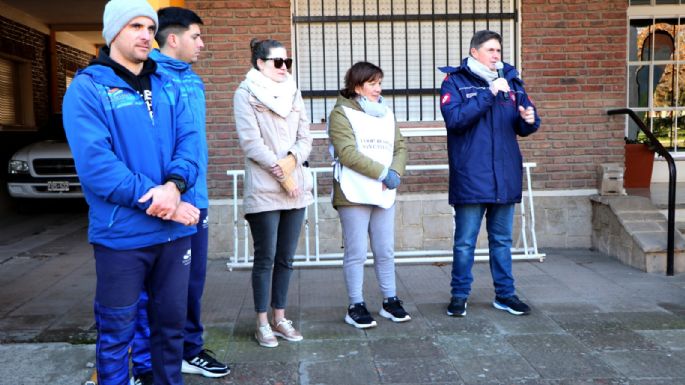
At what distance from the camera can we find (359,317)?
4.94 metres


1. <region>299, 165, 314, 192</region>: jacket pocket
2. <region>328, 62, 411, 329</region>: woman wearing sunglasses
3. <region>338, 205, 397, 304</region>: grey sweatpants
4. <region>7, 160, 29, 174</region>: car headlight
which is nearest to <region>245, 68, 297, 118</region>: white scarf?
<region>299, 165, 314, 192</region>: jacket pocket

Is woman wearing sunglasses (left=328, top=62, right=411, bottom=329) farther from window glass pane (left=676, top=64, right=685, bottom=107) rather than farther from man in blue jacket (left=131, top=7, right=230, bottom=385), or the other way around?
window glass pane (left=676, top=64, right=685, bottom=107)

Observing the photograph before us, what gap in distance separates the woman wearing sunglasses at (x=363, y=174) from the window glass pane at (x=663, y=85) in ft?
20.0

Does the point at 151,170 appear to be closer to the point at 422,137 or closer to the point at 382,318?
the point at 382,318

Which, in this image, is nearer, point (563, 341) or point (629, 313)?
point (563, 341)

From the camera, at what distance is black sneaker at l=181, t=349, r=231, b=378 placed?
13.3 ft

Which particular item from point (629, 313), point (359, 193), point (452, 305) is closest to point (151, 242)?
point (359, 193)

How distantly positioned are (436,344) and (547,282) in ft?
6.69

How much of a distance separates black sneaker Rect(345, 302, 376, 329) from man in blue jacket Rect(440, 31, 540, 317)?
67cm

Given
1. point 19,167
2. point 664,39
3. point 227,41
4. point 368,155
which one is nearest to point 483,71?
point 368,155

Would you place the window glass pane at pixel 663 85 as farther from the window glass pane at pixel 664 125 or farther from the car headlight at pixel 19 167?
the car headlight at pixel 19 167

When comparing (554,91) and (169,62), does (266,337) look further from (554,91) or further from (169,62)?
(554,91)

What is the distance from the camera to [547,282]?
624 cm

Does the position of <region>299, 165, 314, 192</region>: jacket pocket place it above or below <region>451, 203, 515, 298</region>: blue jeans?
above
